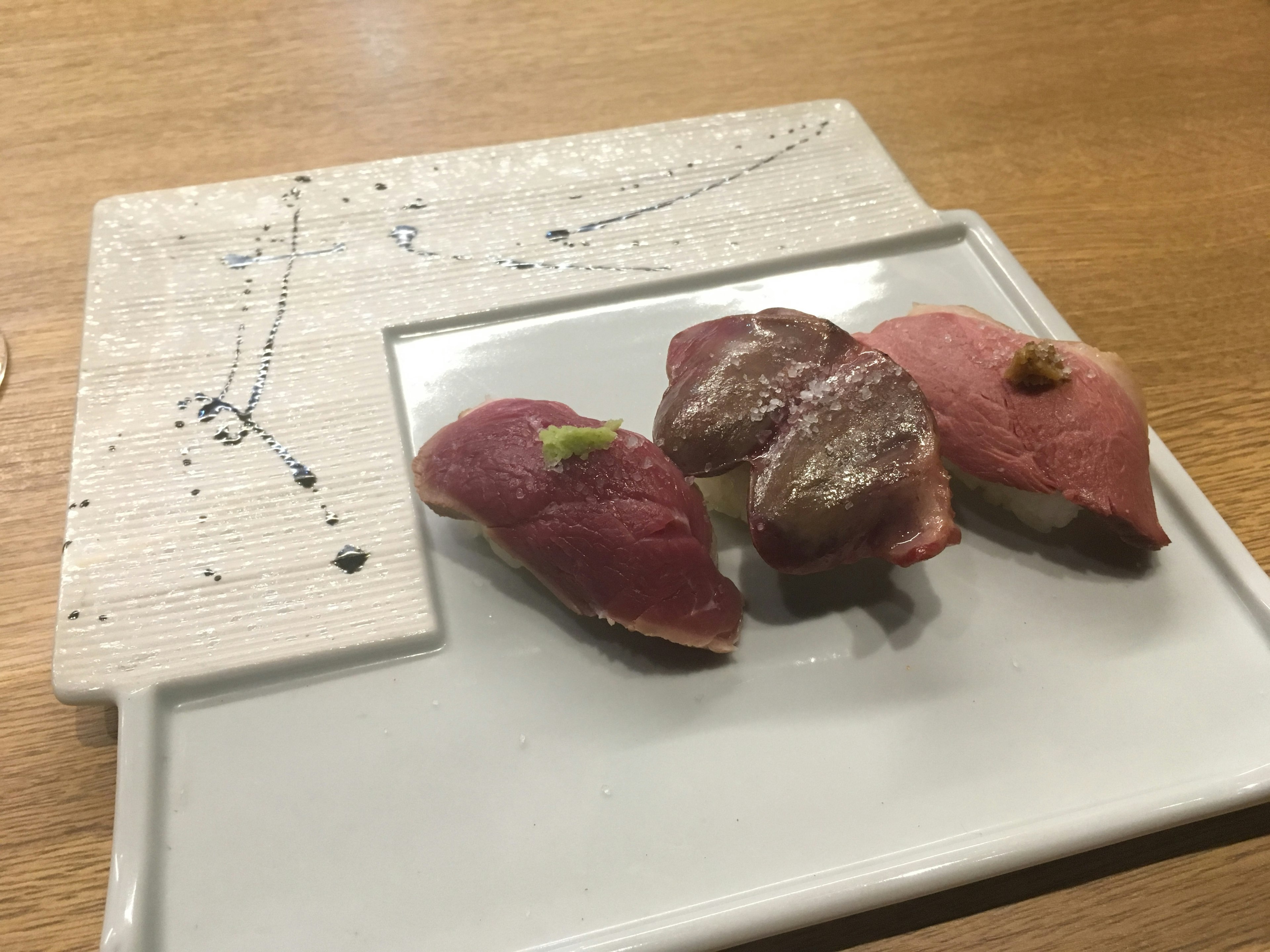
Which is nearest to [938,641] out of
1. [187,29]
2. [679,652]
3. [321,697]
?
[679,652]

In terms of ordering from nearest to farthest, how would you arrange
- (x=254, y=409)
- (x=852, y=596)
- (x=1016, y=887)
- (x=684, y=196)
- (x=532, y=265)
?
1. (x=1016, y=887)
2. (x=852, y=596)
3. (x=254, y=409)
4. (x=532, y=265)
5. (x=684, y=196)

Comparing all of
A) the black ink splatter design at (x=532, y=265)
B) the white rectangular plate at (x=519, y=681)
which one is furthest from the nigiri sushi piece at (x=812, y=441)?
the black ink splatter design at (x=532, y=265)

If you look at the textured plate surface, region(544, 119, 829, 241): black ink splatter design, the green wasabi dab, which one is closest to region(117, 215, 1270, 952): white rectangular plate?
the textured plate surface

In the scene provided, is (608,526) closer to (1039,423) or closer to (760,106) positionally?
(1039,423)

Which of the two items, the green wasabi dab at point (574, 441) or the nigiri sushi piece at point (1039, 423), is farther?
the nigiri sushi piece at point (1039, 423)

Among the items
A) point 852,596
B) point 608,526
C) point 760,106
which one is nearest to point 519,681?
point 608,526

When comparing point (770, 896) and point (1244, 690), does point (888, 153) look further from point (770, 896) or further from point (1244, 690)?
point (770, 896)

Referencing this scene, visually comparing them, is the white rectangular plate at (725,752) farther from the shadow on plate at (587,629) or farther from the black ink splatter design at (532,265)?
the black ink splatter design at (532,265)
